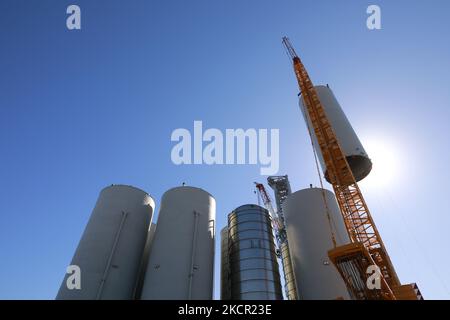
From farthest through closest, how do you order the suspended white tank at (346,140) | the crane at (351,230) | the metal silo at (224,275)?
the suspended white tank at (346,140)
the metal silo at (224,275)
the crane at (351,230)

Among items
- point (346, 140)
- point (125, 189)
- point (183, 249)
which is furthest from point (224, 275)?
point (346, 140)

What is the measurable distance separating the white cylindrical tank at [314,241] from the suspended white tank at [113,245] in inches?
523

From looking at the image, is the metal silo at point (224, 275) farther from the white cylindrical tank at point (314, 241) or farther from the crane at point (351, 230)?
the crane at point (351, 230)

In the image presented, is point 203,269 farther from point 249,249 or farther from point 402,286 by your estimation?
point 402,286

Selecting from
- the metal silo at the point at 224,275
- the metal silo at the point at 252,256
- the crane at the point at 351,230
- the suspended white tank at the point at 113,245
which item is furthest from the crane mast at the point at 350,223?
the suspended white tank at the point at 113,245

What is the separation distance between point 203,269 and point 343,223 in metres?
13.1

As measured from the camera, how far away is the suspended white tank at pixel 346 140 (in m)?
31.6

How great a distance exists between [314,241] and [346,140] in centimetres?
1161

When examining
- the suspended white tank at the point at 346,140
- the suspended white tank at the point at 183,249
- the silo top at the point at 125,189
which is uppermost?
the suspended white tank at the point at 346,140
